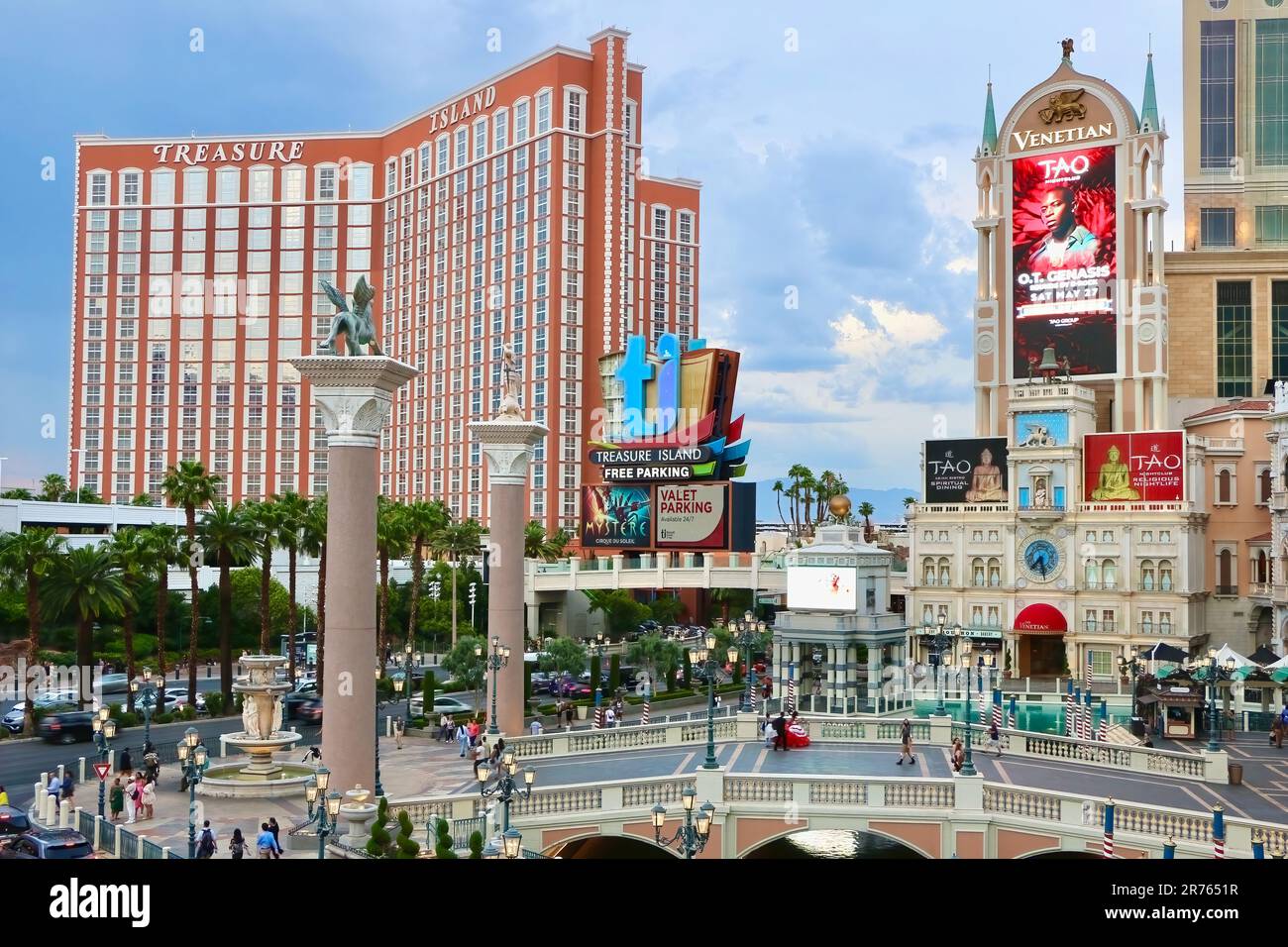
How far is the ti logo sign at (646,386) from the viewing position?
9119cm

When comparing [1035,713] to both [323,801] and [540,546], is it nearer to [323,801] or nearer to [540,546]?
[323,801]

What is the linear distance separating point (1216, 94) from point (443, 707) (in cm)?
7349

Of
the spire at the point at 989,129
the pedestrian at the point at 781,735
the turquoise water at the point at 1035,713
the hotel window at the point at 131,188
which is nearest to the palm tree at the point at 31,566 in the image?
the pedestrian at the point at 781,735

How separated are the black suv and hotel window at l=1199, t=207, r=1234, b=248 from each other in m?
82.3

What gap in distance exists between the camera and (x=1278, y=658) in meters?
56.4

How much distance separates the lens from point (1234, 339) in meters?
90.2

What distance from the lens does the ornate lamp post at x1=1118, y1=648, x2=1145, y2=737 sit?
46.1 m

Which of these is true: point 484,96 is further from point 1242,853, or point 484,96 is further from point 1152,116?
point 1242,853

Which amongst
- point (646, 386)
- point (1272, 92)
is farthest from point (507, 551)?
point (1272, 92)

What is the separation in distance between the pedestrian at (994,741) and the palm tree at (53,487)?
333ft

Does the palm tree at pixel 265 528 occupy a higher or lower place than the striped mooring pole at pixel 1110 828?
higher

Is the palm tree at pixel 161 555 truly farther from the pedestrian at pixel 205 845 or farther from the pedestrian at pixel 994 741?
the pedestrian at pixel 994 741
